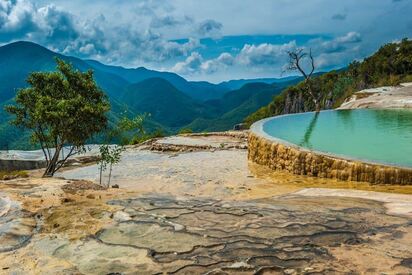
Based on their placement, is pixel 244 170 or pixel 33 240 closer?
pixel 33 240

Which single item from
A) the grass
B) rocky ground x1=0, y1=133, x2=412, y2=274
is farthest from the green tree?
rocky ground x1=0, y1=133, x2=412, y2=274

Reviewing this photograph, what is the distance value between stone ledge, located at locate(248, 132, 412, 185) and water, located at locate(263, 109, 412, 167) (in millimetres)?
520

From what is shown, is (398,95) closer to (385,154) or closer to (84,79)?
(385,154)

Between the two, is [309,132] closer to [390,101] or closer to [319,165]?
[319,165]

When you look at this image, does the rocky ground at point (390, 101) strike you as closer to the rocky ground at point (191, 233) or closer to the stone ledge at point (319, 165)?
the stone ledge at point (319, 165)

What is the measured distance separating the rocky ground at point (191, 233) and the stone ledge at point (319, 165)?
2336 millimetres

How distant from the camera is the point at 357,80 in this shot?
277 feet

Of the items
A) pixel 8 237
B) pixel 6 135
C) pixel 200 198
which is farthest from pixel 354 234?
pixel 6 135

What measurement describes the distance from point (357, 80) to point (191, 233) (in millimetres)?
85112

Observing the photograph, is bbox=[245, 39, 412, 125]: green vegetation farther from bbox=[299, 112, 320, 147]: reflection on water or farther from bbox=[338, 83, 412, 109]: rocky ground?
bbox=[299, 112, 320, 147]: reflection on water

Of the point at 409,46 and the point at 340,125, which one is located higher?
the point at 409,46

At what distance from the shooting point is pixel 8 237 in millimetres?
6883

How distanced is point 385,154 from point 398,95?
22678 mm

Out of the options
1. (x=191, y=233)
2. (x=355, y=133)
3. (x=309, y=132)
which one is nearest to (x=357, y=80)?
(x=309, y=132)
